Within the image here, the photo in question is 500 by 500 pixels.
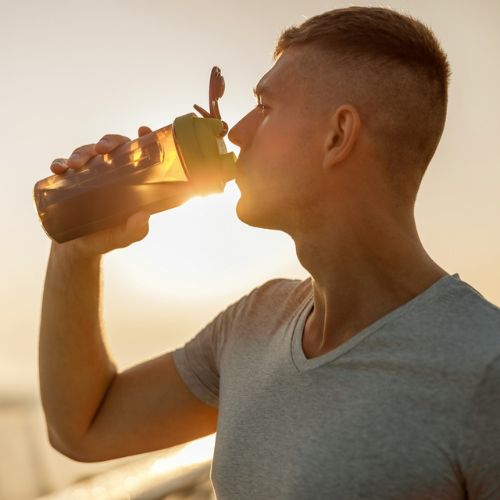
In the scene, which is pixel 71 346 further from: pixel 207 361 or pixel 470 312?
pixel 470 312

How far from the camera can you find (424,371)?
0.92m

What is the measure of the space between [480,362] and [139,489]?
4.95ft

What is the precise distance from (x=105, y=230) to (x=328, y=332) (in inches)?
16.4

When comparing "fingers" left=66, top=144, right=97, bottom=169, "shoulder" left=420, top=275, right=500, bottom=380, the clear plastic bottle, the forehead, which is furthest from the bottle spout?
"shoulder" left=420, top=275, right=500, bottom=380

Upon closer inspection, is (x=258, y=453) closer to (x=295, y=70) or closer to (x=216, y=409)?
(x=216, y=409)

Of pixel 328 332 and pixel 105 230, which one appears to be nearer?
pixel 328 332

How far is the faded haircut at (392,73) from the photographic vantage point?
1.13 meters

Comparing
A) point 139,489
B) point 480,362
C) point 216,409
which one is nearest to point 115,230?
point 216,409

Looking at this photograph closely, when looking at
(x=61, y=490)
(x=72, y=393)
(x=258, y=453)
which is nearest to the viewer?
(x=258, y=453)

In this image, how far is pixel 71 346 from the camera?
1.26 m

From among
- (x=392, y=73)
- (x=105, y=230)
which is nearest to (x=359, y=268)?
(x=392, y=73)

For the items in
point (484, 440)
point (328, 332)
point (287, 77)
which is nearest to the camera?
point (484, 440)

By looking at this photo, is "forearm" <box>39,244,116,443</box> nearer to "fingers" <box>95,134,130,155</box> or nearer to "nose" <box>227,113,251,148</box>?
"fingers" <box>95,134,130,155</box>

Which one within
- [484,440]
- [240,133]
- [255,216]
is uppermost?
[240,133]
